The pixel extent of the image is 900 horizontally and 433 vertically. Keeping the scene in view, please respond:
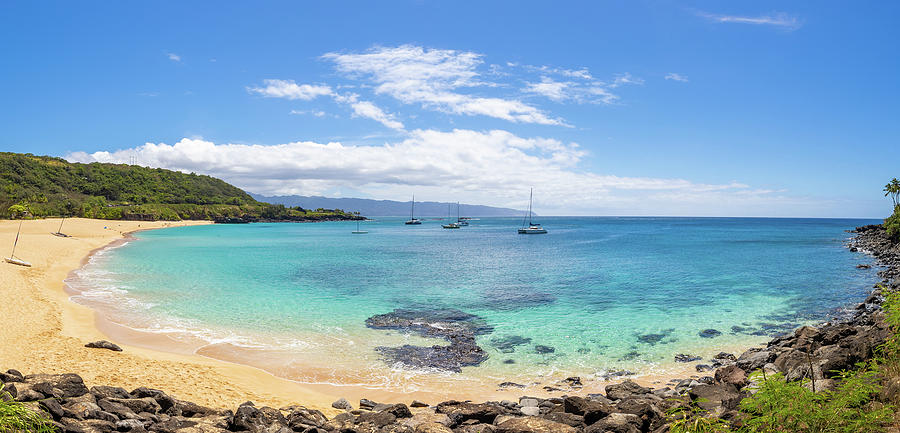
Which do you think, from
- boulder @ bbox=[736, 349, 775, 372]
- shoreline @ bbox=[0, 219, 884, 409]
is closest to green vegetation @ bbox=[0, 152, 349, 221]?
shoreline @ bbox=[0, 219, 884, 409]

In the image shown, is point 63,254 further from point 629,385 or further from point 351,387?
point 629,385

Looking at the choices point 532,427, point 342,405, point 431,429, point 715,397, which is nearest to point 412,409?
point 342,405

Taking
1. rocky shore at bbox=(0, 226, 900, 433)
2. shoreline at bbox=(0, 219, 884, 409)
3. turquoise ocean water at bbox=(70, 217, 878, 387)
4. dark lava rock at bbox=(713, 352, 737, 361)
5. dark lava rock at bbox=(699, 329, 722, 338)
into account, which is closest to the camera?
rocky shore at bbox=(0, 226, 900, 433)

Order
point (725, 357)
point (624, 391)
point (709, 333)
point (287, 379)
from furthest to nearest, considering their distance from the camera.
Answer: point (709, 333) < point (725, 357) < point (287, 379) < point (624, 391)

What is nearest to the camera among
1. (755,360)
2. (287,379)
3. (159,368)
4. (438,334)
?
(159,368)

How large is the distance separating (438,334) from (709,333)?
12973mm

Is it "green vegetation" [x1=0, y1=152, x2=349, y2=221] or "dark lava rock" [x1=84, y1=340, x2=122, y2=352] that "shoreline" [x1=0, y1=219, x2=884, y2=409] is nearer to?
"dark lava rock" [x1=84, y1=340, x2=122, y2=352]

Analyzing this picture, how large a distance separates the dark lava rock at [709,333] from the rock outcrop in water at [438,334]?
1008cm

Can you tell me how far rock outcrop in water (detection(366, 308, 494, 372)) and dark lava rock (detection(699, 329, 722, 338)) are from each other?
33.1ft

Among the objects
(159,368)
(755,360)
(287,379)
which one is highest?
(755,360)

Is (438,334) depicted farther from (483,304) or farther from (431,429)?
(431,429)

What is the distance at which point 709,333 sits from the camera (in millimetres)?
22031

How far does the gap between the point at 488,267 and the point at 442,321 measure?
1045 inches

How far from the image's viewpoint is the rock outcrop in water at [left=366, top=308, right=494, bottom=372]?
17594mm
